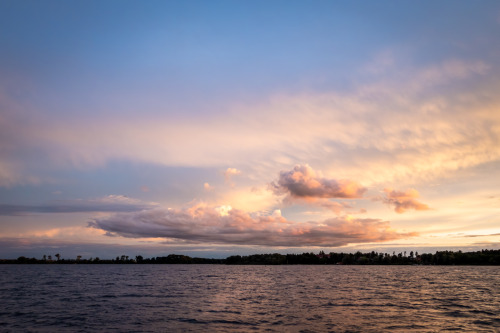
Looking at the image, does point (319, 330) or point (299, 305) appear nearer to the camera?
point (319, 330)

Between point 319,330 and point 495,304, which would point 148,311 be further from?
point 495,304

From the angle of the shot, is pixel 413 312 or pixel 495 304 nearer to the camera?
pixel 413 312

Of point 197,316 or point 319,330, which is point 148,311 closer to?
point 197,316

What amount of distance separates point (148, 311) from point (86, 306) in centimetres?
1362

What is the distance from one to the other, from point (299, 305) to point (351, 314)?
10871 mm

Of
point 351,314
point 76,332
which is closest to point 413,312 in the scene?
point 351,314

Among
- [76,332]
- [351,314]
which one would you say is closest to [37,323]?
[76,332]

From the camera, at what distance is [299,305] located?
175 ft

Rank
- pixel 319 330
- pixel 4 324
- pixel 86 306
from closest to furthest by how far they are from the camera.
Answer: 1. pixel 319 330
2. pixel 4 324
3. pixel 86 306

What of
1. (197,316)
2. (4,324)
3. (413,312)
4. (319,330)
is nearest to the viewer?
(319,330)

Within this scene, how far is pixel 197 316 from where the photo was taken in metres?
43.8

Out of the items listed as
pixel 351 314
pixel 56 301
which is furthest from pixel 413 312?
pixel 56 301

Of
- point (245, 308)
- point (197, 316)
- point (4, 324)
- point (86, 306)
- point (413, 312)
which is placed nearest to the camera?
point (4, 324)

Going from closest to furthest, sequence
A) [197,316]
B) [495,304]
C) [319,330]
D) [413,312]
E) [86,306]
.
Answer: [319,330] → [197,316] → [413,312] → [86,306] → [495,304]
